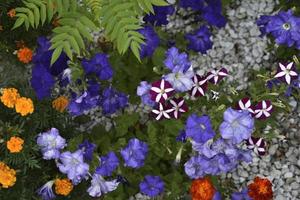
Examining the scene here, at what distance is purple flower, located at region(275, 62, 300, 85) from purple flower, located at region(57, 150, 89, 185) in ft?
3.76

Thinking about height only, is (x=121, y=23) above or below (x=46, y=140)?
above

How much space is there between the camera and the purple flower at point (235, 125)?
2529mm

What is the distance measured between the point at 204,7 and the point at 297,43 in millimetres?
750

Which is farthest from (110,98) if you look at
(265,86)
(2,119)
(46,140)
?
(265,86)

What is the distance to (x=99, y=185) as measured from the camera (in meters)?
2.93

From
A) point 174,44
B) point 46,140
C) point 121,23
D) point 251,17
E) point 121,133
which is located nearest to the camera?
point 121,23

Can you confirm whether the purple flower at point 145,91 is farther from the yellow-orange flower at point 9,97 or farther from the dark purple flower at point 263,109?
the yellow-orange flower at point 9,97

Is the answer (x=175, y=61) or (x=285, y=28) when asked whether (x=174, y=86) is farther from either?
(x=285, y=28)

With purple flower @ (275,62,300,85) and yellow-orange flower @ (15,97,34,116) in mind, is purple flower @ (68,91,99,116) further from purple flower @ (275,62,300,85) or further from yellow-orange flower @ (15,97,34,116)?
purple flower @ (275,62,300,85)

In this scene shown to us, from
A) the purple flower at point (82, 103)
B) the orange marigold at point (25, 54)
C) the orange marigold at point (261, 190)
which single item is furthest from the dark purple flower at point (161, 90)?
the orange marigold at point (25, 54)

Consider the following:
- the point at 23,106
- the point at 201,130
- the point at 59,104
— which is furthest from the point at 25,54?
the point at 201,130

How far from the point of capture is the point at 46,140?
9.55ft

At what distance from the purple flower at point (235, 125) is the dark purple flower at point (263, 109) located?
19 cm

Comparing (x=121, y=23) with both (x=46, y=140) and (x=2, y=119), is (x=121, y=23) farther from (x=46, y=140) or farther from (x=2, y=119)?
(x=2, y=119)
